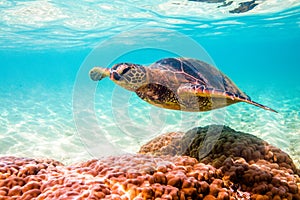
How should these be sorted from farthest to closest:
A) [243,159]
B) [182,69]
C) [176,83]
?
1. [182,69]
2. [176,83]
3. [243,159]

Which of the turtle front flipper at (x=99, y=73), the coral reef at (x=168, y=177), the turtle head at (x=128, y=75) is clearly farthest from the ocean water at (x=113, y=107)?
the coral reef at (x=168, y=177)

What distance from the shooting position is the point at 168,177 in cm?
280

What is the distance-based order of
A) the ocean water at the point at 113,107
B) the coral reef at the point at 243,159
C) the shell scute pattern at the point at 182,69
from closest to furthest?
the coral reef at the point at 243,159
the shell scute pattern at the point at 182,69
the ocean water at the point at 113,107

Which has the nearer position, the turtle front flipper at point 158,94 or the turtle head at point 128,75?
the turtle head at point 128,75

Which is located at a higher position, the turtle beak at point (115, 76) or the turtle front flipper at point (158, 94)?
the turtle beak at point (115, 76)

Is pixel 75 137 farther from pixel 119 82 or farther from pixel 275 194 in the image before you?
pixel 275 194

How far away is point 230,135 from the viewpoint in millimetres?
4129

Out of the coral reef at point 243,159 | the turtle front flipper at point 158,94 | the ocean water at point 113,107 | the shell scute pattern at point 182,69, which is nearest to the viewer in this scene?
the coral reef at point 243,159

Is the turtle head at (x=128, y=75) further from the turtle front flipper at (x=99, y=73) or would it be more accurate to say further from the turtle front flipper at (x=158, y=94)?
the turtle front flipper at (x=99, y=73)

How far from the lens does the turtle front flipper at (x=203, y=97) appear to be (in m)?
3.90

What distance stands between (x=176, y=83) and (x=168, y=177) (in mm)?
2259

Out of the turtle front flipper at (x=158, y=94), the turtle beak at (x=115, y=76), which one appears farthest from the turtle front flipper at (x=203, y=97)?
the turtle beak at (x=115, y=76)

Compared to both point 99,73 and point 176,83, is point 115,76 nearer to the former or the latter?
point 99,73

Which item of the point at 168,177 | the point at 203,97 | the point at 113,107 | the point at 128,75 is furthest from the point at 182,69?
the point at 113,107
